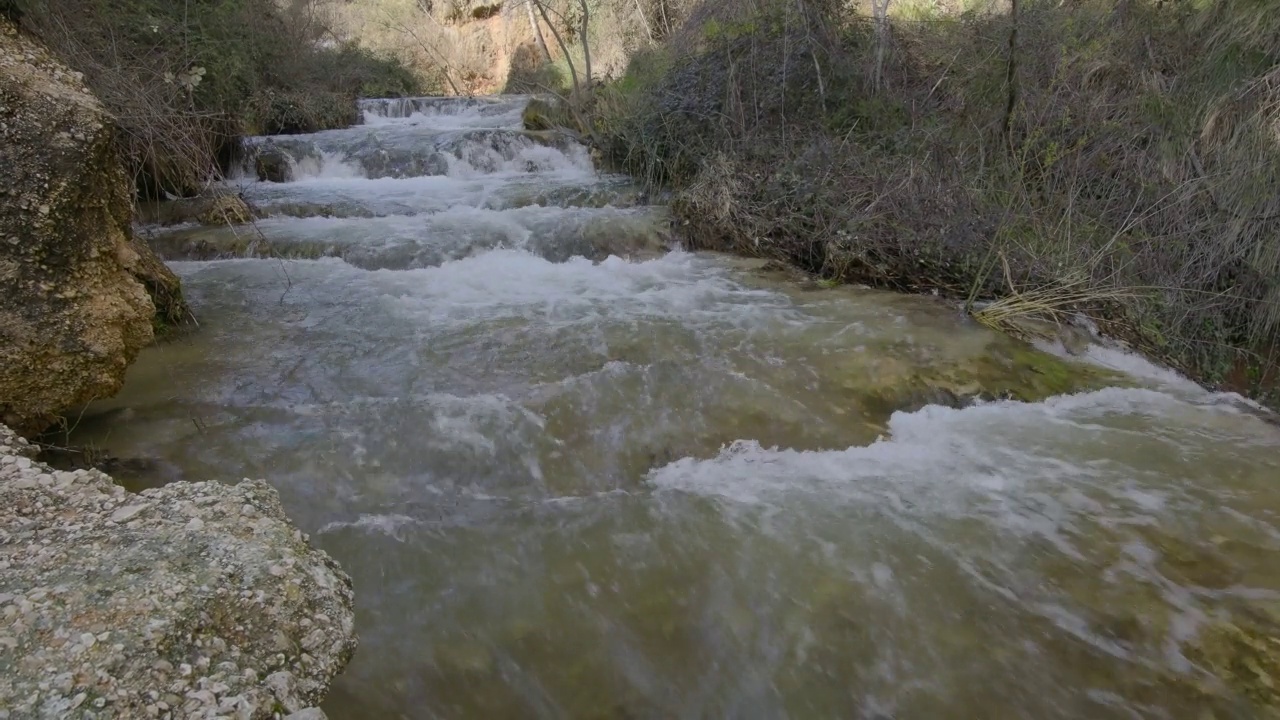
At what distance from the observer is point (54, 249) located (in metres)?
2.61

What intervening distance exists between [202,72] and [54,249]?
2.39 meters

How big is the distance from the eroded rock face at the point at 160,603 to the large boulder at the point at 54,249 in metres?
0.99

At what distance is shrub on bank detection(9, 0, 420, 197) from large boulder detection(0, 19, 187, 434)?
2.56ft

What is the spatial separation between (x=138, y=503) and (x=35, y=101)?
1865 millimetres

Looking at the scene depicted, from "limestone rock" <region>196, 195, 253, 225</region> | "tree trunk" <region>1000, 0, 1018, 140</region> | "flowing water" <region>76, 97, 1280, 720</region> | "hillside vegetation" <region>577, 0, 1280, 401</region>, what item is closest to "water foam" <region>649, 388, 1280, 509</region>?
"flowing water" <region>76, 97, 1280, 720</region>

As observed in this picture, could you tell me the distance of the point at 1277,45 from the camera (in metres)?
4.32

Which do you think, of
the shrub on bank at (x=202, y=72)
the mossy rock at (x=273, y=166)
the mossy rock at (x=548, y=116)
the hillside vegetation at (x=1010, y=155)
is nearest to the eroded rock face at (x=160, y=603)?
the shrub on bank at (x=202, y=72)

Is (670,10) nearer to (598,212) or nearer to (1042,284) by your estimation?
(598,212)

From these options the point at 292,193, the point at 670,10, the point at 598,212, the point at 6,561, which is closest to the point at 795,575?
the point at 6,561

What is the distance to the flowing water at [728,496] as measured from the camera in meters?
2.21

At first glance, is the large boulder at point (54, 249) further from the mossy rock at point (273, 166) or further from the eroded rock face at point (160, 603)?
the mossy rock at point (273, 166)

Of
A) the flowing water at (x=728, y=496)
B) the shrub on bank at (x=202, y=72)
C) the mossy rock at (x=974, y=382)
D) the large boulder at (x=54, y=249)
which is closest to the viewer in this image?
the flowing water at (x=728, y=496)

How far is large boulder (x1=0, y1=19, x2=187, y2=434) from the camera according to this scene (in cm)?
248

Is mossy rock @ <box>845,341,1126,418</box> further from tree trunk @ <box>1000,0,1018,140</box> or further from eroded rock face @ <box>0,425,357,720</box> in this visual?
eroded rock face @ <box>0,425,357,720</box>
